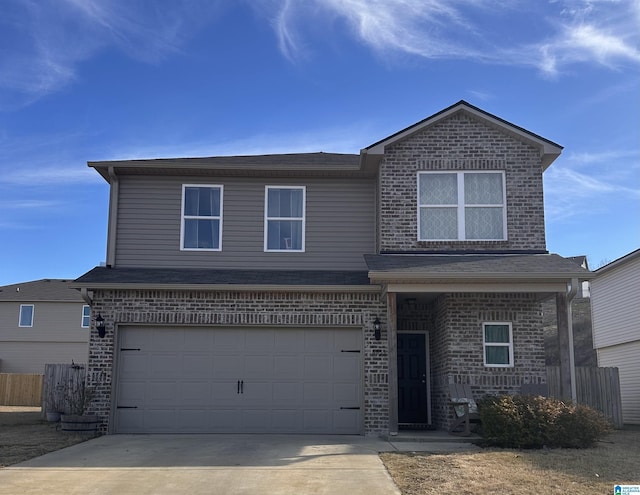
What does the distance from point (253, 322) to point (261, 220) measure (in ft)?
7.77

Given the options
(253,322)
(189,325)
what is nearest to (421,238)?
(253,322)

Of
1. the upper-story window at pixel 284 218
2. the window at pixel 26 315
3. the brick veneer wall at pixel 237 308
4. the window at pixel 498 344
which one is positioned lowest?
the window at pixel 498 344

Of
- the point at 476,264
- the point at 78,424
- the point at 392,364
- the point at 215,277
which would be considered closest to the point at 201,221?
the point at 215,277

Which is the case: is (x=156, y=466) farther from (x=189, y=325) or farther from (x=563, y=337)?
(x=563, y=337)

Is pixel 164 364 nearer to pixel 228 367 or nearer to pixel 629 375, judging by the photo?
pixel 228 367

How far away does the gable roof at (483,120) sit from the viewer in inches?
583

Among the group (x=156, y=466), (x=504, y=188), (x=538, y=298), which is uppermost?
(x=504, y=188)

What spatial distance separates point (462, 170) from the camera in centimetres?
1509

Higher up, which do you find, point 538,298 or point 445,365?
point 538,298

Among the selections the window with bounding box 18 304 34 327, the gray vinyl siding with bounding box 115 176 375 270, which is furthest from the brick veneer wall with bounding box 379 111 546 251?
the window with bounding box 18 304 34 327

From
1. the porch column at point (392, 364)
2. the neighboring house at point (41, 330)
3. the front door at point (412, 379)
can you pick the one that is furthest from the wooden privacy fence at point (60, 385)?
the neighboring house at point (41, 330)

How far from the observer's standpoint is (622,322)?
68.6 ft

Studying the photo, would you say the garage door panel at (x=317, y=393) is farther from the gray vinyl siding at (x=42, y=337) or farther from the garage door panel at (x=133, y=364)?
the gray vinyl siding at (x=42, y=337)

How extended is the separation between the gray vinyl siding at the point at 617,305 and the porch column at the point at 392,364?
945cm
